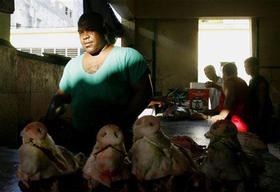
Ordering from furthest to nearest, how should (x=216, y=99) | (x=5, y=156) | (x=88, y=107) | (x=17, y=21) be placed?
1. (x=17, y=21)
2. (x=216, y=99)
3. (x=88, y=107)
4. (x=5, y=156)

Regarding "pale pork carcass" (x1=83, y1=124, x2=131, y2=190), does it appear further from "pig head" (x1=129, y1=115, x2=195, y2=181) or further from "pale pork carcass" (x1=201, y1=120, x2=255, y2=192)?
"pale pork carcass" (x1=201, y1=120, x2=255, y2=192)

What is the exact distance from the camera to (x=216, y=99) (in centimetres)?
512

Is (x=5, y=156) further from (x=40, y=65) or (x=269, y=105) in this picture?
(x=269, y=105)

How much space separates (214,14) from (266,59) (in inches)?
86.1

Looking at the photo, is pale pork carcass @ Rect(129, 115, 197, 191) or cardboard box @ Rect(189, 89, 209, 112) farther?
cardboard box @ Rect(189, 89, 209, 112)

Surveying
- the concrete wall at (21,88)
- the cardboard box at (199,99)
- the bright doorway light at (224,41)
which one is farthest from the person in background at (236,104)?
the bright doorway light at (224,41)

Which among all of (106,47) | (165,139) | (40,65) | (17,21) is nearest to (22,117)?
(40,65)

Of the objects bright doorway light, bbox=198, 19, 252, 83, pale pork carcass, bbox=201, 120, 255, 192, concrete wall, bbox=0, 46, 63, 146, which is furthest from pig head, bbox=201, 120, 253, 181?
bright doorway light, bbox=198, 19, 252, 83

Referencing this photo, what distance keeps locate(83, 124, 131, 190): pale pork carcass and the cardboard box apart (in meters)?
3.93

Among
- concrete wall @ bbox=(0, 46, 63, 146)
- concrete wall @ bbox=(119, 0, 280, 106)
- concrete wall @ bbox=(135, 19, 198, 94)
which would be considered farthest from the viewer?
concrete wall @ bbox=(135, 19, 198, 94)

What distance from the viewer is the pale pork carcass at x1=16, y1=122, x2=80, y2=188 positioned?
1164 millimetres

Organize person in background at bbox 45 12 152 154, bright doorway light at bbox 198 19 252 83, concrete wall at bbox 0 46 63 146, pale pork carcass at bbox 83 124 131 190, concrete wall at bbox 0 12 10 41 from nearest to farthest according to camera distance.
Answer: pale pork carcass at bbox 83 124 131 190, person in background at bbox 45 12 152 154, concrete wall at bbox 0 46 63 146, concrete wall at bbox 0 12 10 41, bright doorway light at bbox 198 19 252 83

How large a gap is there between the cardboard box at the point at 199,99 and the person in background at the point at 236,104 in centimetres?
150

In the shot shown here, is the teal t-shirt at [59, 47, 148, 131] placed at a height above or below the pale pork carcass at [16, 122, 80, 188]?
above
